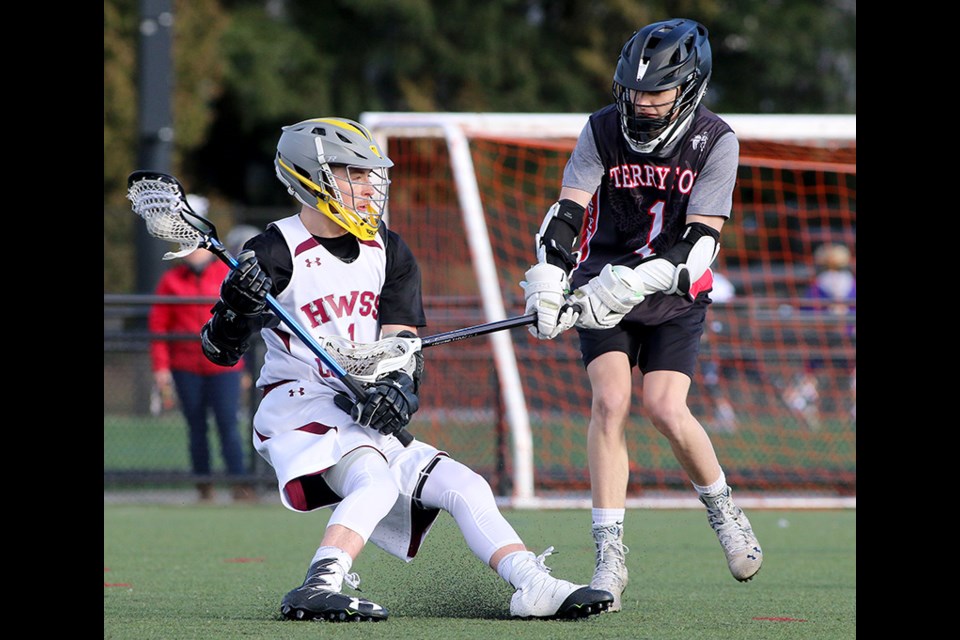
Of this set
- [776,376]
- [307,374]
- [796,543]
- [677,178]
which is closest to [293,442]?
[307,374]

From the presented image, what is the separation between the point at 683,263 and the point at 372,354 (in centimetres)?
116

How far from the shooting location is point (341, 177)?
5.04 metres

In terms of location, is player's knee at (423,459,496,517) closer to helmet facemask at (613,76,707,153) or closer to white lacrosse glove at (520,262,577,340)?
white lacrosse glove at (520,262,577,340)

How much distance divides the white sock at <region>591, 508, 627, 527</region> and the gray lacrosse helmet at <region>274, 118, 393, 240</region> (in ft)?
4.32

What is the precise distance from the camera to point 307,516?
29.8ft

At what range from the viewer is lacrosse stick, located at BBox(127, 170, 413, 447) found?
4918mm

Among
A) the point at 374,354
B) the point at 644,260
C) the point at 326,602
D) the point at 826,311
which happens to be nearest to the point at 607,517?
the point at 644,260

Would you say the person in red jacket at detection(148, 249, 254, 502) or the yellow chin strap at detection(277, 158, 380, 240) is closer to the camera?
the yellow chin strap at detection(277, 158, 380, 240)

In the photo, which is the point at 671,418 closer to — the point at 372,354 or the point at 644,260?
Result: the point at 644,260

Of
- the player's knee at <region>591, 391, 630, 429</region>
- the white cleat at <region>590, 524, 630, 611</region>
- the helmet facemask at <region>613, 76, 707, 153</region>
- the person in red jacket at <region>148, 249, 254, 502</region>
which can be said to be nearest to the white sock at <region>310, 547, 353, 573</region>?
the white cleat at <region>590, 524, 630, 611</region>

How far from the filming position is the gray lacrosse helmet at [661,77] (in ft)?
17.1
